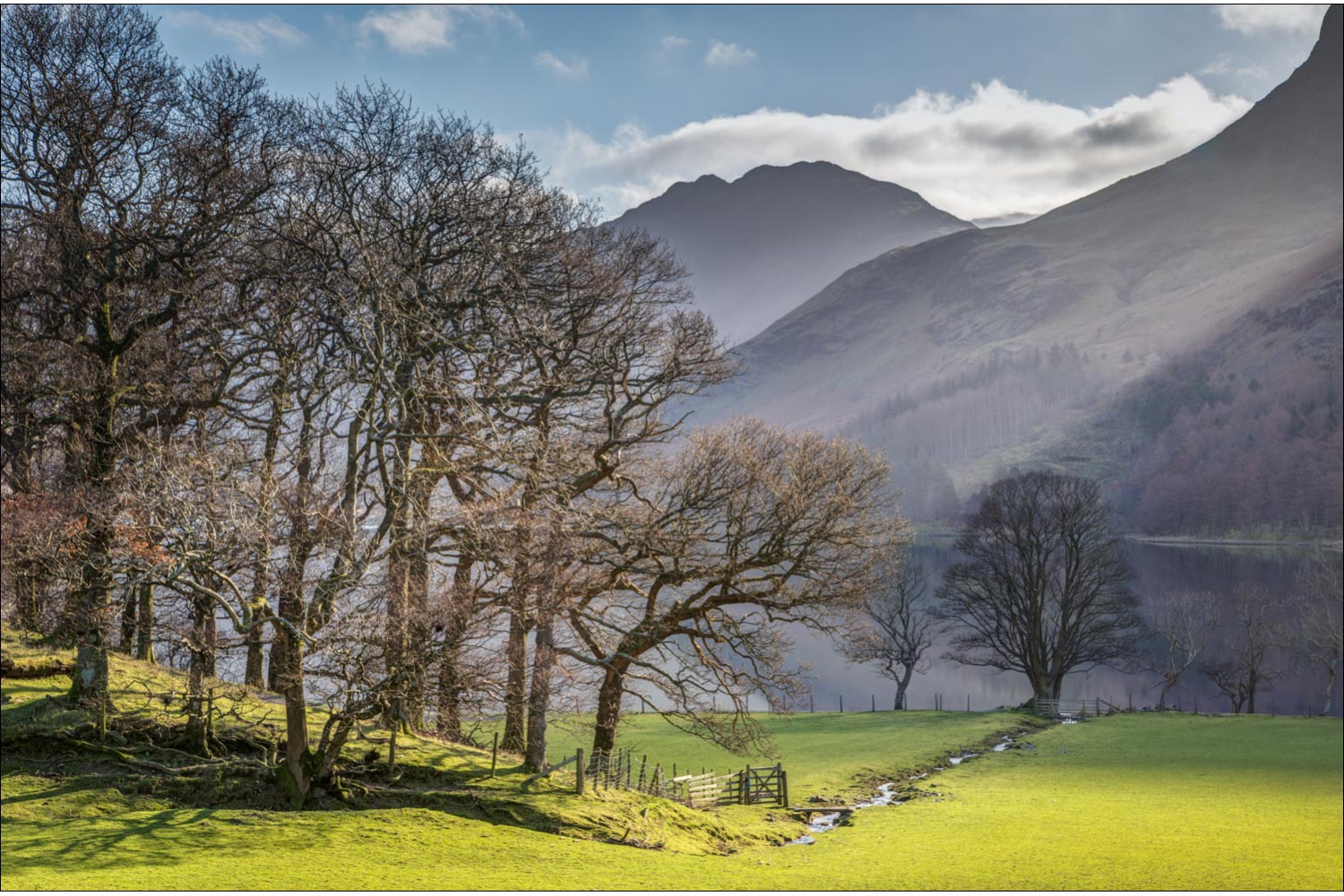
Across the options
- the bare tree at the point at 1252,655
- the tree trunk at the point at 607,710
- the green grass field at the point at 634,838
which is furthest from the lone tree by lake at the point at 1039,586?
the tree trunk at the point at 607,710

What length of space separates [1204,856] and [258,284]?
100 feet

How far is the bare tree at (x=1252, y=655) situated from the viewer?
219 ft

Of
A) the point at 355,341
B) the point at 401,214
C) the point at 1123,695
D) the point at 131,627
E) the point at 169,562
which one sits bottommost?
the point at 1123,695

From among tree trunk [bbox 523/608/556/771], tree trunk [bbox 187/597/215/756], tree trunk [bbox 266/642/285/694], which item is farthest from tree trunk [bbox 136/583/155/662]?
tree trunk [bbox 523/608/556/771]

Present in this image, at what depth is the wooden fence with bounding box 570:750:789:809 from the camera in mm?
27625

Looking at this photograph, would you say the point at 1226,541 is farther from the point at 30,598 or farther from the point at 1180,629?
the point at 30,598

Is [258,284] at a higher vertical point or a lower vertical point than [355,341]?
higher

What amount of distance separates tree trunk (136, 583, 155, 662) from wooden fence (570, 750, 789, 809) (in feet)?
39.1

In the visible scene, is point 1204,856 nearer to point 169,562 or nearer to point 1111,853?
point 1111,853

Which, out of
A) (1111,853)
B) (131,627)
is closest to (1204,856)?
Answer: (1111,853)

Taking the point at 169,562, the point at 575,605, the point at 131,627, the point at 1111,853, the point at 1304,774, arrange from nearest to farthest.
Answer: the point at 169,562 → the point at 1111,853 → the point at 131,627 → the point at 575,605 → the point at 1304,774

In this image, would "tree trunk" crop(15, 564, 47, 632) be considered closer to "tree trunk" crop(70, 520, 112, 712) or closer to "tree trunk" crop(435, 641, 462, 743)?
"tree trunk" crop(70, 520, 112, 712)

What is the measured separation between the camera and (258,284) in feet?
102

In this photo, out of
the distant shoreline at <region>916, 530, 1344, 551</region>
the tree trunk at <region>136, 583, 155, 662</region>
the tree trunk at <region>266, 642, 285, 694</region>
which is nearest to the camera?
the tree trunk at <region>266, 642, 285, 694</region>
